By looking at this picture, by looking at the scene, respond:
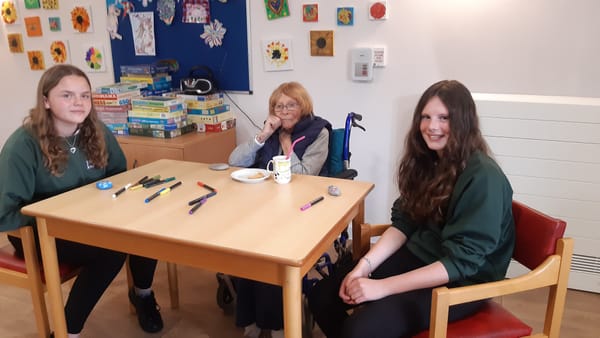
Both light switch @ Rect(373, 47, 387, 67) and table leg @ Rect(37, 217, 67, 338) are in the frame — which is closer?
table leg @ Rect(37, 217, 67, 338)

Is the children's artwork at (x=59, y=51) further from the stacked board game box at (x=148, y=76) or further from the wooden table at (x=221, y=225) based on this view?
the wooden table at (x=221, y=225)

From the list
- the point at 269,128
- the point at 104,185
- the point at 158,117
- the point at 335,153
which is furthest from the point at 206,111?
the point at 104,185

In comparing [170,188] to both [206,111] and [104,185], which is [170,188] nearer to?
[104,185]

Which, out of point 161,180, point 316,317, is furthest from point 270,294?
point 161,180

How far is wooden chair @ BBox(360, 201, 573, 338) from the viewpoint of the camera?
124cm

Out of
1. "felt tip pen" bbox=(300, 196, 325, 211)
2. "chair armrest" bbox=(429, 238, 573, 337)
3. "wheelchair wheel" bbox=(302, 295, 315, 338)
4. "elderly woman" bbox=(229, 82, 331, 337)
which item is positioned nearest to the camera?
"chair armrest" bbox=(429, 238, 573, 337)

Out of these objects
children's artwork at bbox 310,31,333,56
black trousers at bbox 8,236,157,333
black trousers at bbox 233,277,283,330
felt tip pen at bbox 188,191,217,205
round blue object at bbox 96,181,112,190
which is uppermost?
children's artwork at bbox 310,31,333,56

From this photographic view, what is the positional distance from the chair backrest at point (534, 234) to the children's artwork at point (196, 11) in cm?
224

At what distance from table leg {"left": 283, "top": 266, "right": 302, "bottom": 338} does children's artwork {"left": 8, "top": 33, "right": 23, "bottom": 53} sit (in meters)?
3.45

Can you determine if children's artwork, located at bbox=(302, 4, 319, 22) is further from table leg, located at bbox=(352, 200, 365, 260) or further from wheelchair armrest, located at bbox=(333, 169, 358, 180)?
table leg, located at bbox=(352, 200, 365, 260)

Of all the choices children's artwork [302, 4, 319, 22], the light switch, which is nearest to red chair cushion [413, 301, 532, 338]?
the light switch

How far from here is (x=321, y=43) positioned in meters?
2.82

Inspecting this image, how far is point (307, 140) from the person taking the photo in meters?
2.17

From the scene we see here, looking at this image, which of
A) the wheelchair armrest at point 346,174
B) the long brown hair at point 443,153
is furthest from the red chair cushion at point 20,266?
the long brown hair at point 443,153
